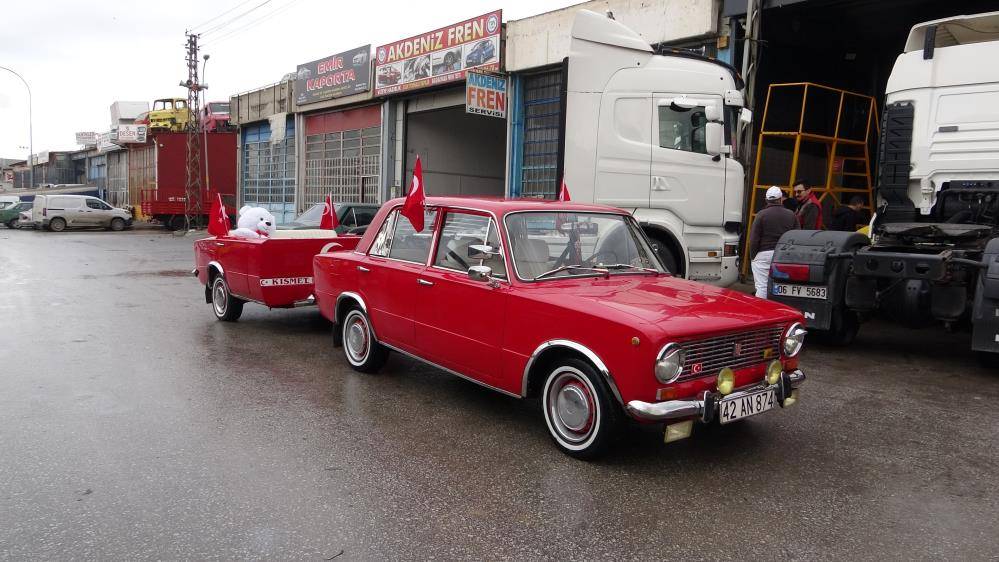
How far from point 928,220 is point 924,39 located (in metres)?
1.98

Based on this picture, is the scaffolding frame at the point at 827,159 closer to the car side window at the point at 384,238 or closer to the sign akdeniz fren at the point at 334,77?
the car side window at the point at 384,238

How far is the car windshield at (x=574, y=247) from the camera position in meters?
4.80

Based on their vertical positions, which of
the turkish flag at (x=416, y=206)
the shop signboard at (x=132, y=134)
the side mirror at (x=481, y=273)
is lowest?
the side mirror at (x=481, y=273)

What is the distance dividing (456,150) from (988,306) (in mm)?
16975

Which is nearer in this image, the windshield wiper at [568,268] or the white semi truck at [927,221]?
the windshield wiper at [568,268]

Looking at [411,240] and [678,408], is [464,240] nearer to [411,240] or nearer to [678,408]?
[411,240]

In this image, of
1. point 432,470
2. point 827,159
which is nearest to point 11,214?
point 827,159

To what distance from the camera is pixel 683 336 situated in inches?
150

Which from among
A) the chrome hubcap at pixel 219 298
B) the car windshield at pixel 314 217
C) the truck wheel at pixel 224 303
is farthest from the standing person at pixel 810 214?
the car windshield at pixel 314 217

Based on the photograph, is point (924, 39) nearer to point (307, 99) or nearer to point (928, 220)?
point (928, 220)

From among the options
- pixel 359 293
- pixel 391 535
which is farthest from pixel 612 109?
pixel 391 535

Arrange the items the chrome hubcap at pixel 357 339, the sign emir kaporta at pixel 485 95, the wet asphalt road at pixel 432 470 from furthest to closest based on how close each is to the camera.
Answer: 1. the sign emir kaporta at pixel 485 95
2. the chrome hubcap at pixel 357 339
3. the wet asphalt road at pixel 432 470

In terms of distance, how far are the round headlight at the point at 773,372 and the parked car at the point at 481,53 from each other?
13416mm

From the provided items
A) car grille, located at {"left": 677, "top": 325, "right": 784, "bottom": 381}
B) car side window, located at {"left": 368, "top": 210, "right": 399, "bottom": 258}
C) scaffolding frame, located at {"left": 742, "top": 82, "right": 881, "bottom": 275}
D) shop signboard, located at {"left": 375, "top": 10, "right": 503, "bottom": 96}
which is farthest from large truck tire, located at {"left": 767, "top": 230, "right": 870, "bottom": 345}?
shop signboard, located at {"left": 375, "top": 10, "right": 503, "bottom": 96}
